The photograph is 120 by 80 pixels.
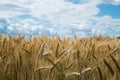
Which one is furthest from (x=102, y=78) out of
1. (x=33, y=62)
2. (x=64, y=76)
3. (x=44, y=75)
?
(x=33, y=62)

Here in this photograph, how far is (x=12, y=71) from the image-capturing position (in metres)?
2.20

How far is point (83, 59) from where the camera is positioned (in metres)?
2.43

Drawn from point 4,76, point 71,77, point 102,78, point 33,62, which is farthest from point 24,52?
point 102,78

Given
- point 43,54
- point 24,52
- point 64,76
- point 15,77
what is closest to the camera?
point 64,76

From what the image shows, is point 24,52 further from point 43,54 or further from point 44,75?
point 44,75

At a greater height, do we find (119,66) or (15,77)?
(119,66)

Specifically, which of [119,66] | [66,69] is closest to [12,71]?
[66,69]

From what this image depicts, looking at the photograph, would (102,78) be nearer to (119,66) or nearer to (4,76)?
(119,66)

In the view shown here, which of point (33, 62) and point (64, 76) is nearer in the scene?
point (64, 76)

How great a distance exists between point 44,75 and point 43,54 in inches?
11.3

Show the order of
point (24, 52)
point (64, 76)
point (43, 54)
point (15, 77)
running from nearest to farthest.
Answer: point (64, 76)
point (15, 77)
point (43, 54)
point (24, 52)

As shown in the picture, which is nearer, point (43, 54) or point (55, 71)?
point (55, 71)

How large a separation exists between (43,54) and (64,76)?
40 cm

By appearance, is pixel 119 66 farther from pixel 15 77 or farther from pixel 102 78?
pixel 15 77
